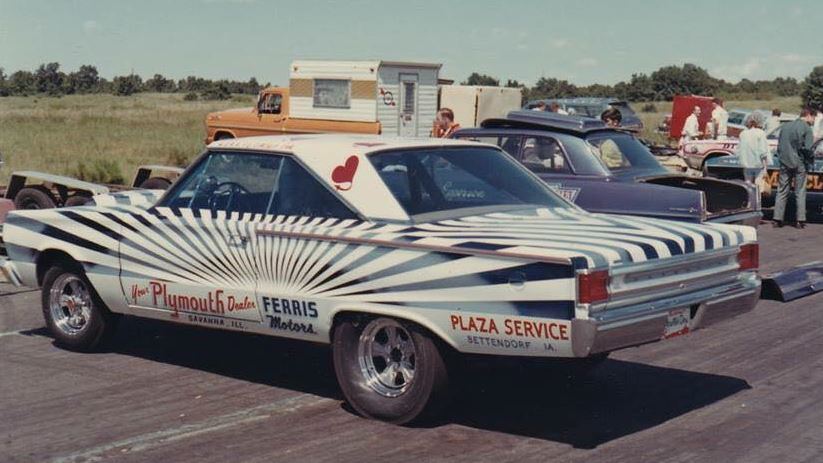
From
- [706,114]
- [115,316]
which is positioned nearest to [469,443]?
[115,316]

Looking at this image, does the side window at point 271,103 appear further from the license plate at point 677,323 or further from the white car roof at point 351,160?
the license plate at point 677,323

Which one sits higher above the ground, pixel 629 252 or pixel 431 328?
pixel 629 252

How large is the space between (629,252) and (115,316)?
3846mm

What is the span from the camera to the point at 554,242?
6.13m

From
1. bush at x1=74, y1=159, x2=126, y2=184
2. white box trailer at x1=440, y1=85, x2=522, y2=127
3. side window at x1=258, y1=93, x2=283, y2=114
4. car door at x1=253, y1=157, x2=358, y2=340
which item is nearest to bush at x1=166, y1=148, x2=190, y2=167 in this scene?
side window at x1=258, y1=93, x2=283, y2=114

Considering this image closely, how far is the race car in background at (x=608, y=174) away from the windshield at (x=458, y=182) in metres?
4.28

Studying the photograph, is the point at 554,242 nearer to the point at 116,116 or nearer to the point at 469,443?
the point at 469,443

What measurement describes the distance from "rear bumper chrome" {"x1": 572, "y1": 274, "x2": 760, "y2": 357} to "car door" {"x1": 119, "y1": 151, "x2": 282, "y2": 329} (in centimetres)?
218

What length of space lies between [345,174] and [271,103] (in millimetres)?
23680

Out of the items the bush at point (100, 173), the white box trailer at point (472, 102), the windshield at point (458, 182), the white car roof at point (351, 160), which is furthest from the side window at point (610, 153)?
the white box trailer at point (472, 102)

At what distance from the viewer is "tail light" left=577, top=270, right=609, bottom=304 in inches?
228

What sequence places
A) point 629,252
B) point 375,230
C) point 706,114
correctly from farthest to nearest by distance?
point 706,114 < point 375,230 < point 629,252

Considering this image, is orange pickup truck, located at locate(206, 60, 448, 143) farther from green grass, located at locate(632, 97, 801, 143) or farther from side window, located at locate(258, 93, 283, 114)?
green grass, located at locate(632, 97, 801, 143)

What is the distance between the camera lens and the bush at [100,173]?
83.8 ft
